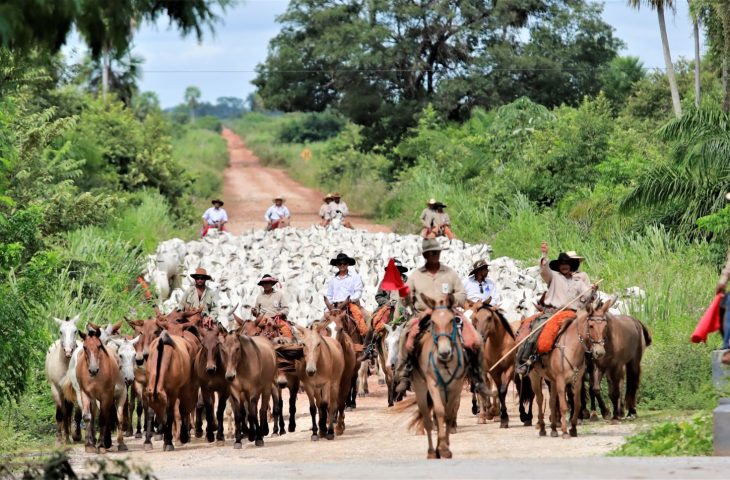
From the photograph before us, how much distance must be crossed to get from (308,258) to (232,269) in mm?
1752

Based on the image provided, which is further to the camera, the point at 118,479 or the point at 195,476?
the point at 195,476

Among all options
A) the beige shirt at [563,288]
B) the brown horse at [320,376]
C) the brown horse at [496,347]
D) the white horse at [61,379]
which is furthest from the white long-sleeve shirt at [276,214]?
the beige shirt at [563,288]

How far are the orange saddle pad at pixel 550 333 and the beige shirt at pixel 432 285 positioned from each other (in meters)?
2.40

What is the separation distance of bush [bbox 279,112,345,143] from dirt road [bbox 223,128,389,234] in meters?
9.03

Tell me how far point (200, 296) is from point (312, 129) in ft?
269

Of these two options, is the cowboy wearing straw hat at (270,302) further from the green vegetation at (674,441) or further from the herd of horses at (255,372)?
the green vegetation at (674,441)

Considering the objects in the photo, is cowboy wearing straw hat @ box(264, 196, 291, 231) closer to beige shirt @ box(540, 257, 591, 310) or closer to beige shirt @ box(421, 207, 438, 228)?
beige shirt @ box(421, 207, 438, 228)

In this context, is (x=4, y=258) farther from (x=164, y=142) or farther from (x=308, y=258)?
(x=164, y=142)

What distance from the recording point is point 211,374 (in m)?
20.7

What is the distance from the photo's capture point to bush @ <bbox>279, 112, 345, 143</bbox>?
345ft

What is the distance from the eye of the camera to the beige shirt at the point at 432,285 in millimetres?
17328

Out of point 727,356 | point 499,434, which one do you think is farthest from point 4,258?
point 727,356

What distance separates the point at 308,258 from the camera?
3544 cm

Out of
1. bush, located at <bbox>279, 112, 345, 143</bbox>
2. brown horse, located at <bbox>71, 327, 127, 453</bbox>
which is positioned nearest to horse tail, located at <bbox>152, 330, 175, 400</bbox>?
brown horse, located at <bbox>71, 327, 127, 453</bbox>
